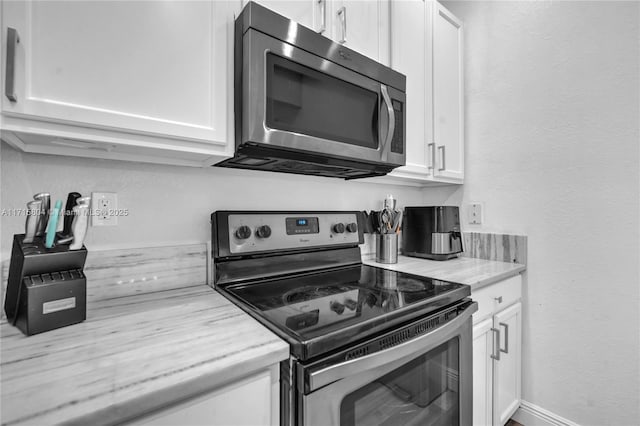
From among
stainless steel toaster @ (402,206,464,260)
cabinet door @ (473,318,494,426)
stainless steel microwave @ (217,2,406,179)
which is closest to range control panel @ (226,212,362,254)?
stainless steel microwave @ (217,2,406,179)

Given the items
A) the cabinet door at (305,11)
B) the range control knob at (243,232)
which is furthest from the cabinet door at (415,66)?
the range control knob at (243,232)

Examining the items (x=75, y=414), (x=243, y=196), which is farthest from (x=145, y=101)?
(x=75, y=414)

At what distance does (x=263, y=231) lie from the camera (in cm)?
114

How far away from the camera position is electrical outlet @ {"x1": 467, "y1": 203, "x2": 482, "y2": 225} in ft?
5.71

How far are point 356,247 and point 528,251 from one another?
36.8 inches

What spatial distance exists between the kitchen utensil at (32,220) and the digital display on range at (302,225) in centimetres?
76

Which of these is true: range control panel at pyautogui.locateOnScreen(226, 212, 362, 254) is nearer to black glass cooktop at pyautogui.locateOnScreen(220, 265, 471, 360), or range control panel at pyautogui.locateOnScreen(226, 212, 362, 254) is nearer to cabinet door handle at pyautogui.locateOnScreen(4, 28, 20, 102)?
black glass cooktop at pyautogui.locateOnScreen(220, 265, 471, 360)

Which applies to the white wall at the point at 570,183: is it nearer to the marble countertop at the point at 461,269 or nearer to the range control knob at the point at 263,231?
the marble countertop at the point at 461,269

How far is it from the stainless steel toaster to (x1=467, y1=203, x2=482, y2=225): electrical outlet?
142mm

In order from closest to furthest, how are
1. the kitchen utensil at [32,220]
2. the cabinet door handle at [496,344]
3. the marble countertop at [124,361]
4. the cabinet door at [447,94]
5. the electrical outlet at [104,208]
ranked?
the marble countertop at [124,361], the kitchen utensil at [32,220], the electrical outlet at [104,208], the cabinet door handle at [496,344], the cabinet door at [447,94]

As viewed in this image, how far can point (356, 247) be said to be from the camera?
1.47 m

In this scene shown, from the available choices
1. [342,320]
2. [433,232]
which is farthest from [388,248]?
[342,320]

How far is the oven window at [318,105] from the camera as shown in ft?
3.02

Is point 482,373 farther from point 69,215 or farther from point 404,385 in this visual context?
point 69,215
